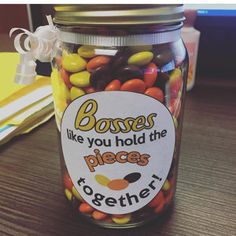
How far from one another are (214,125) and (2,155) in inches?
11.1

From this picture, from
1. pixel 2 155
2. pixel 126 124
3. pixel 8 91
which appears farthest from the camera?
pixel 8 91

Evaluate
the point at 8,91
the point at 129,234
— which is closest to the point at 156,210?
the point at 129,234

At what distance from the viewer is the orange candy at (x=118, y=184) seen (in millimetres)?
251

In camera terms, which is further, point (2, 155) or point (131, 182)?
point (2, 155)

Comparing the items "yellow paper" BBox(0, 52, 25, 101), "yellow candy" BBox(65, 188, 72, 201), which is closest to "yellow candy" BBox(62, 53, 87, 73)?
"yellow candy" BBox(65, 188, 72, 201)

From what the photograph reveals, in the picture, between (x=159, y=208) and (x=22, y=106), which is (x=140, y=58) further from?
(x=22, y=106)

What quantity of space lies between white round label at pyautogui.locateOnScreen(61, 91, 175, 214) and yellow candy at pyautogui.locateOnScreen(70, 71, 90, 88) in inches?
0.4

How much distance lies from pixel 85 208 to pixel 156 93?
0.11 metres

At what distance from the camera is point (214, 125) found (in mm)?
457

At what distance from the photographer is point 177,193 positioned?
0.31 m

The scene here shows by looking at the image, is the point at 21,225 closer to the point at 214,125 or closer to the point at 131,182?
the point at 131,182

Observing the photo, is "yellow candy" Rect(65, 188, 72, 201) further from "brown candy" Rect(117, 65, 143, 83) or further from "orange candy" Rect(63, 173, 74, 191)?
"brown candy" Rect(117, 65, 143, 83)

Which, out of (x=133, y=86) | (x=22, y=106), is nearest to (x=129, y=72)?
(x=133, y=86)

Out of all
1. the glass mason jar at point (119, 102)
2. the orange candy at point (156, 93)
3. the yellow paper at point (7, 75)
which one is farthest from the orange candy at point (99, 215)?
the yellow paper at point (7, 75)
